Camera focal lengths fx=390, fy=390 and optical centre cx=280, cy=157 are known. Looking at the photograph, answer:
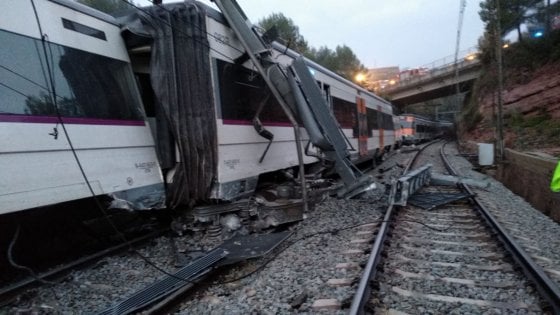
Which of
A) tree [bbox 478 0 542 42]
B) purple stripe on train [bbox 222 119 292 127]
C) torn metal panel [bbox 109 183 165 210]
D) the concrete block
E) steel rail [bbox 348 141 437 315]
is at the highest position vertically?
tree [bbox 478 0 542 42]

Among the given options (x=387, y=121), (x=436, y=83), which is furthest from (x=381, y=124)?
(x=436, y=83)

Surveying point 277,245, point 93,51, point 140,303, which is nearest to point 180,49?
point 93,51

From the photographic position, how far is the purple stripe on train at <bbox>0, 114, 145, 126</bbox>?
3.99 meters

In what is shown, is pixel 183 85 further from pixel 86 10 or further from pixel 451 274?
pixel 451 274

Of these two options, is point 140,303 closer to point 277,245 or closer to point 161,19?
point 277,245

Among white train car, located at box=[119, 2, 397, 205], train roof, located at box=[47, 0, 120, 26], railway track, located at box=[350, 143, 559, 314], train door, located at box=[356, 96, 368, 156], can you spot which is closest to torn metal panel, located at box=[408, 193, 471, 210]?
railway track, located at box=[350, 143, 559, 314]

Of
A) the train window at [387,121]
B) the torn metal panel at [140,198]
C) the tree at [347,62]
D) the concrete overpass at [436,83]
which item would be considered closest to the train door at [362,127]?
the train window at [387,121]

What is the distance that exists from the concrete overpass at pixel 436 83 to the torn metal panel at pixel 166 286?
4162cm

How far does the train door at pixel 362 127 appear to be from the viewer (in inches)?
538

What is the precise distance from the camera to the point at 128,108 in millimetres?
5461

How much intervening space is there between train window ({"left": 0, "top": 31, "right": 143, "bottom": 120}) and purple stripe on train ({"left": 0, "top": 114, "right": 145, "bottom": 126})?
0.05 meters

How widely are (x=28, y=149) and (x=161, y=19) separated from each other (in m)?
2.55

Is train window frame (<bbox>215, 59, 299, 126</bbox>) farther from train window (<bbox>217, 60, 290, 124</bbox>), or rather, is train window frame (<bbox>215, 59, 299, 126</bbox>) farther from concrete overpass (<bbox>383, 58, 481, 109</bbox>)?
concrete overpass (<bbox>383, 58, 481, 109</bbox>)

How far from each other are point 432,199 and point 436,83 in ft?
139
